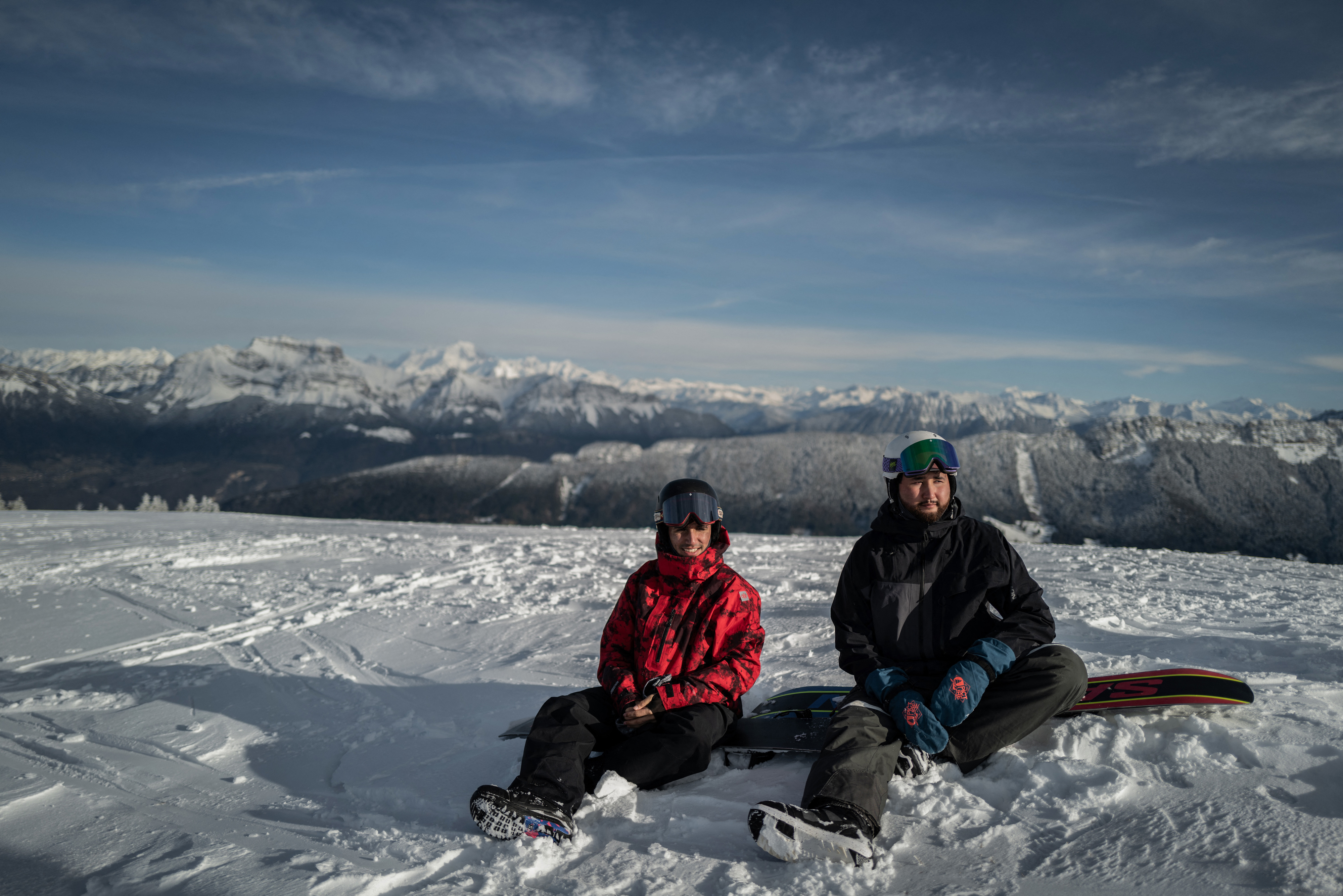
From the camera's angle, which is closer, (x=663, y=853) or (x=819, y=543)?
(x=663, y=853)

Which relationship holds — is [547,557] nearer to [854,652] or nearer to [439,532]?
[439,532]

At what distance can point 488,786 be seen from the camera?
3385 millimetres

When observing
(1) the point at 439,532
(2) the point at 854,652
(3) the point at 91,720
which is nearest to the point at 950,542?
(2) the point at 854,652

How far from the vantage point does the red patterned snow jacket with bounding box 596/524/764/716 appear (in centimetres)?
422

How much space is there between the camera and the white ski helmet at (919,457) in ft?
13.9

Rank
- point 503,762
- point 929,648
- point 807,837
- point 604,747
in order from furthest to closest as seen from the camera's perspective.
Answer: point 503,762
point 604,747
point 929,648
point 807,837

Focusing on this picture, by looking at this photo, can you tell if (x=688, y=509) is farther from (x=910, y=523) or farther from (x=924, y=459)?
(x=924, y=459)

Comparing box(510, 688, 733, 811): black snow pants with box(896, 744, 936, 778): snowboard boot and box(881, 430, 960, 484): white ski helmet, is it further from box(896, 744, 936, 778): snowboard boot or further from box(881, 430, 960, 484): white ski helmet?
box(881, 430, 960, 484): white ski helmet

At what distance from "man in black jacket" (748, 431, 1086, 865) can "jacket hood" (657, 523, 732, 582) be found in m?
0.81

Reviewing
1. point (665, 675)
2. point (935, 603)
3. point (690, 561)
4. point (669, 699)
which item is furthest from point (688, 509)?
point (935, 603)

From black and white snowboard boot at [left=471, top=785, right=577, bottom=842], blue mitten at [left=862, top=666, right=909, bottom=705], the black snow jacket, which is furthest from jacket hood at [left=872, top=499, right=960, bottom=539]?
black and white snowboard boot at [left=471, top=785, right=577, bottom=842]

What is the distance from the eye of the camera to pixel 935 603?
4.05 metres

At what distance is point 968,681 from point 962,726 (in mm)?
287

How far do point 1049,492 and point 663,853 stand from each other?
118m
